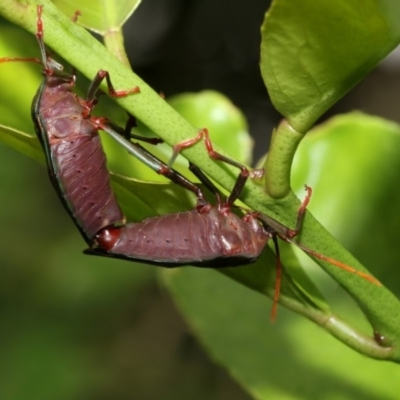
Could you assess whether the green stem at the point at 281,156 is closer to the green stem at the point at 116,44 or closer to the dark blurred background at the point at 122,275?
the green stem at the point at 116,44

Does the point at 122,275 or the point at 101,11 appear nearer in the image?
the point at 101,11

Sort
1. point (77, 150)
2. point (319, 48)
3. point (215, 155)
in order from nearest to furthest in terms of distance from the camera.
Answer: point (319, 48) → point (215, 155) → point (77, 150)

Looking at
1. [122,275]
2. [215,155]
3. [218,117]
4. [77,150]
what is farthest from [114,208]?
[122,275]

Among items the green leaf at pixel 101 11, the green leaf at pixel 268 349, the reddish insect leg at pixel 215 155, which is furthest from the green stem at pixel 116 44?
the green leaf at pixel 268 349

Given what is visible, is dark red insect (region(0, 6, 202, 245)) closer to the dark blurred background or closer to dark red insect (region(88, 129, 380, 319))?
dark red insect (region(88, 129, 380, 319))

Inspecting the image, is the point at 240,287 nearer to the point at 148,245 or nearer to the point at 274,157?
the point at 148,245

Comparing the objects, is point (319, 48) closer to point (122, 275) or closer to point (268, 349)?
point (268, 349)
